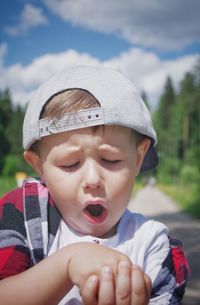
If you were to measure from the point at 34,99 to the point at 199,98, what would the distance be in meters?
46.8

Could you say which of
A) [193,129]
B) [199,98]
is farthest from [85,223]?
[193,129]

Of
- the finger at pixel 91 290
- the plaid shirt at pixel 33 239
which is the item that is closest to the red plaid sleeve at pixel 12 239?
the plaid shirt at pixel 33 239

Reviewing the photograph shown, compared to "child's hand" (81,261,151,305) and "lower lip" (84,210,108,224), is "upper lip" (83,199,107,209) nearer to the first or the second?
"lower lip" (84,210,108,224)

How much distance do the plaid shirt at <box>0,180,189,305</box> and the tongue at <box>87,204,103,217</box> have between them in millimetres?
137

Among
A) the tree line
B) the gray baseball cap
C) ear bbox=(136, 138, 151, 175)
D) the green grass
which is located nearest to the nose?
the gray baseball cap

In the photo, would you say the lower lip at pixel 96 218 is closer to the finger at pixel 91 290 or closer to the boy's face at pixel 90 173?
the boy's face at pixel 90 173

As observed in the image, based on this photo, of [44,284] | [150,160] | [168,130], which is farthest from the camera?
[168,130]

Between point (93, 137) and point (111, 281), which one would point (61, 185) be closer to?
point (93, 137)

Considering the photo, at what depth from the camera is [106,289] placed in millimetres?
937

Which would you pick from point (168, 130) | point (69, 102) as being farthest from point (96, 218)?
point (168, 130)

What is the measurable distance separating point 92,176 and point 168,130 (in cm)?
6488

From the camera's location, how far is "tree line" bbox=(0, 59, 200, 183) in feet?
179

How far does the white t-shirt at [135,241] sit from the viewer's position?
1319 mm

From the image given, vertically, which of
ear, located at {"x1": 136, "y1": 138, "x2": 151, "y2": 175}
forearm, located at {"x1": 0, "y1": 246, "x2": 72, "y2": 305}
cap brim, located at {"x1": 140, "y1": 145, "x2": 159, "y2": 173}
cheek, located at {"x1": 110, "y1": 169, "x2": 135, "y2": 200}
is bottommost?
forearm, located at {"x1": 0, "y1": 246, "x2": 72, "y2": 305}
